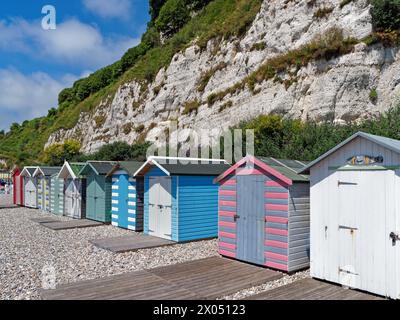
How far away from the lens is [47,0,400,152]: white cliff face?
1881cm

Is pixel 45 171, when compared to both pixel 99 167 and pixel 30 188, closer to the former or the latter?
pixel 30 188

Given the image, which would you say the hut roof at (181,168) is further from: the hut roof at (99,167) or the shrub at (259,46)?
the shrub at (259,46)

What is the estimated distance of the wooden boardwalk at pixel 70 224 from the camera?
14266 mm

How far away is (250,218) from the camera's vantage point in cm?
851

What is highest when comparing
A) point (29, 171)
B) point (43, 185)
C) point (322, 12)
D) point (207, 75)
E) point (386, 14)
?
point (322, 12)

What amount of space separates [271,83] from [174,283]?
1830cm

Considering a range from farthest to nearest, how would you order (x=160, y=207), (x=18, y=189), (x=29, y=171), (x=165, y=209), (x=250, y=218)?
(x=18, y=189)
(x=29, y=171)
(x=160, y=207)
(x=165, y=209)
(x=250, y=218)

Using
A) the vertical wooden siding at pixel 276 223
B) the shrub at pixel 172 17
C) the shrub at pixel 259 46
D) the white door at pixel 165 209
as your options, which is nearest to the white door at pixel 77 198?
the white door at pixel 165 209

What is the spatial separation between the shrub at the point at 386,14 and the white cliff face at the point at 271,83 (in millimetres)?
552

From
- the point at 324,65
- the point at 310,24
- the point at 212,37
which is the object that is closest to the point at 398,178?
the point at 324,65

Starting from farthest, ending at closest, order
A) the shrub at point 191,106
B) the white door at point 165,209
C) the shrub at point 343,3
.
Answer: the shrub at point 191,106, the shrub at point 343,3, the white door at point 165,209

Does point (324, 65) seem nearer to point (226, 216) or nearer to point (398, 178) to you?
point (226, 216)

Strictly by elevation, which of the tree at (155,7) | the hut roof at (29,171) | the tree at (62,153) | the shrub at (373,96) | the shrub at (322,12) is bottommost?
the hut roof at (29,171)

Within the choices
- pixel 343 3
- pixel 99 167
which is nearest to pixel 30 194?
pixel 99 167
